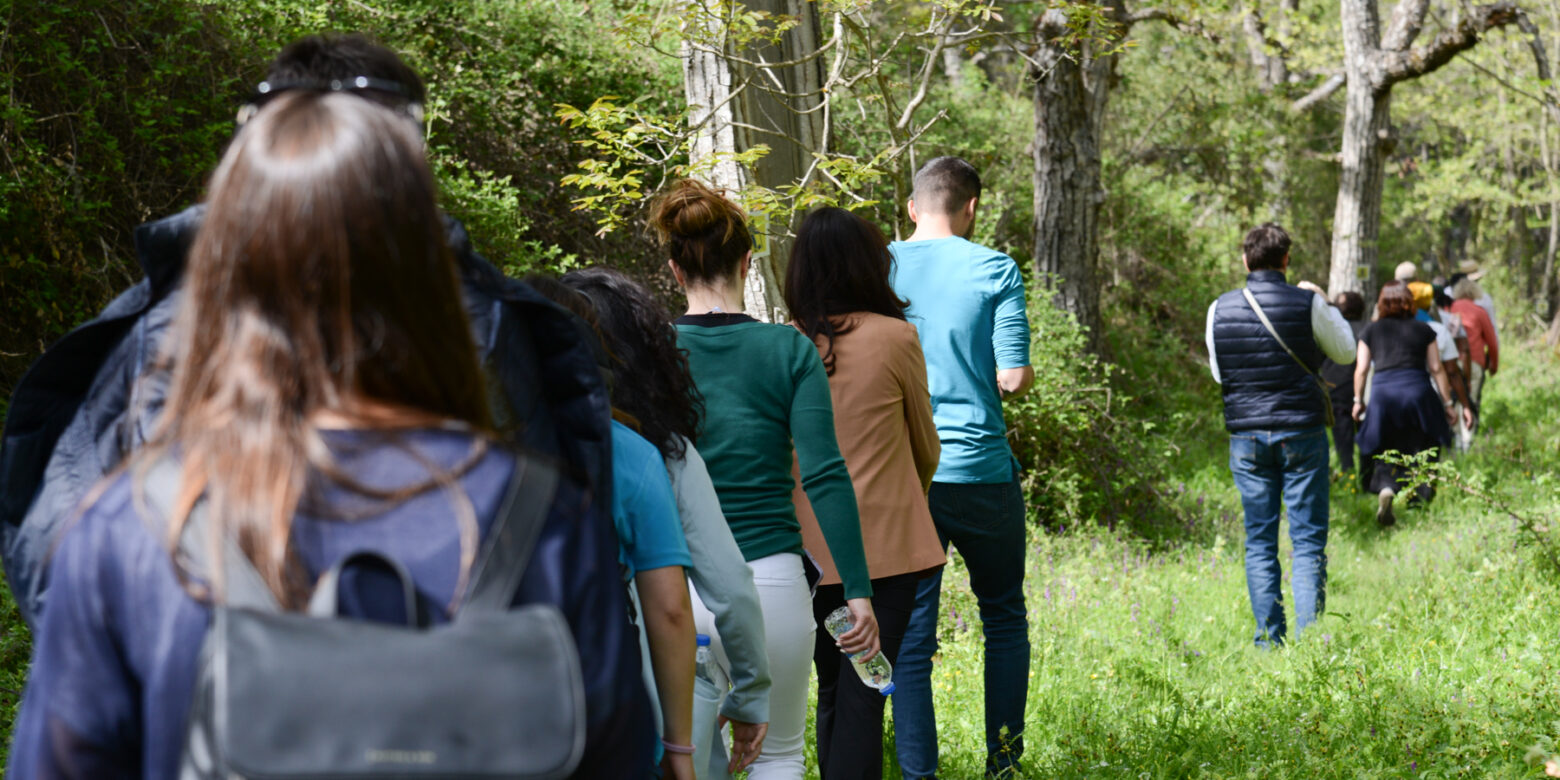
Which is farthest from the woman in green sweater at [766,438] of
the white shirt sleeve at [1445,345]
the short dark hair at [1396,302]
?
the white shirt sleeve at [1445,345]

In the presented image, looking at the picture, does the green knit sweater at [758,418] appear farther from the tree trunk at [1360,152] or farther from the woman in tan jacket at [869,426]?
the tree trunk at [1360,152]

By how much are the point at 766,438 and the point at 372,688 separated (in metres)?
1.85

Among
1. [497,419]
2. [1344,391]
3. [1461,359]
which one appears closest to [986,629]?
[497,419]

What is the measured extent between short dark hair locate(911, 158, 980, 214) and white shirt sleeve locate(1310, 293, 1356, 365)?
2.24 m

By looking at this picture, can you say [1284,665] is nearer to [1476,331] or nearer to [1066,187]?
[1066,187]

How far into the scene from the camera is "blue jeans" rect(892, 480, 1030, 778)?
3.74 metres

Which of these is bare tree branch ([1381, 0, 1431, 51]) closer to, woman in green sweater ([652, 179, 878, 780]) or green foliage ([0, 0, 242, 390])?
green foliage ([0, 0, 242, 390])

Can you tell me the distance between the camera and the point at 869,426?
133 inches

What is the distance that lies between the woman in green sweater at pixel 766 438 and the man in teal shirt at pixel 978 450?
0.90 m

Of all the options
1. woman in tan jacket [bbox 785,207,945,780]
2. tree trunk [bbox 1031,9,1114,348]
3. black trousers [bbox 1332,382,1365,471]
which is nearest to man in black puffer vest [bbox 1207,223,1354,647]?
woman in tan jacket [bbox 785,207,945,780]

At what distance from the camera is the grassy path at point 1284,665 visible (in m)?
3.88

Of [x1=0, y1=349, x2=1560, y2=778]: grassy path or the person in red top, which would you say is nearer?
[x1=0, y1=349, x2=1560, y2=778]: grassy path

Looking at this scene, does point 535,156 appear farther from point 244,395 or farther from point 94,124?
point 244,395

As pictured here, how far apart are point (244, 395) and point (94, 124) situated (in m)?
5.27
